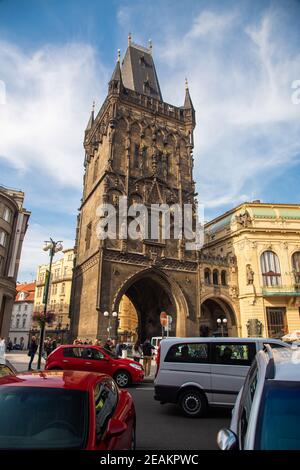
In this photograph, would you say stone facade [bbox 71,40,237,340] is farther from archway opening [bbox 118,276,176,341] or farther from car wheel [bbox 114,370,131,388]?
car wheel [bbox 114,370,131,388]

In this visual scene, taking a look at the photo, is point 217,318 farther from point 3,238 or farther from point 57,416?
point 57,416

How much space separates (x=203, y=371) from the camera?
721cm

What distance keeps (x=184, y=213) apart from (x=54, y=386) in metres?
27.4

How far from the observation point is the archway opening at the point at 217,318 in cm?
3250

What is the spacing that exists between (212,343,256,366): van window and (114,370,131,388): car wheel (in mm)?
4984

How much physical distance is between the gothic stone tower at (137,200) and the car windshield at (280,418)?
21651mm

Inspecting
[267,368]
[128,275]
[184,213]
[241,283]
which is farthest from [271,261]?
[267,368]

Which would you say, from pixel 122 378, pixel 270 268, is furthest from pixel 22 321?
pixel 122 378

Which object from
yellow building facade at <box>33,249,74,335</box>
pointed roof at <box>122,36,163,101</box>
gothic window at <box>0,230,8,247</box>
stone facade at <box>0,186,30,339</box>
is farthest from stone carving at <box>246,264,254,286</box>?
yellow building facade at <box>33,249,74,335</box>

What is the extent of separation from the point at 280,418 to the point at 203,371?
A: 17.5ft

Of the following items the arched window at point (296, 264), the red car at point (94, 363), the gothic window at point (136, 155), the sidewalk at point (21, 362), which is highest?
the gothic window at point (136, 155)

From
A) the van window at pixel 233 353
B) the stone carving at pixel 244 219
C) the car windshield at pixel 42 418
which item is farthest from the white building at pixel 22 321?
the car windshield at pixel 42 418

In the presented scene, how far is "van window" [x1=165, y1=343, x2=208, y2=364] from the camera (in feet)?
24.4

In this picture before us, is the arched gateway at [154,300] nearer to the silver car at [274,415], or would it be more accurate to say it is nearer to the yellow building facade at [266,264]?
the yellow building facade at [266,264]
